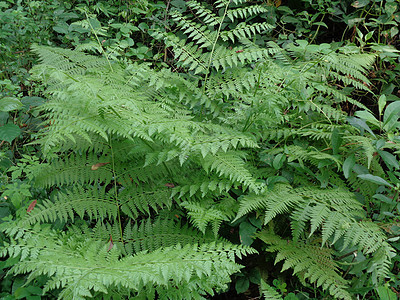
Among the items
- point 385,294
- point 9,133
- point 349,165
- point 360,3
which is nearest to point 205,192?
point 349,165

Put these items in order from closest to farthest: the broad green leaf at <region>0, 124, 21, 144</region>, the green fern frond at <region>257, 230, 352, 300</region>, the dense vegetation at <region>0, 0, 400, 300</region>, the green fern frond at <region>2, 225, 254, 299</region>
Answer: the green fern frond at <region>2, 225, 254, 299</region> → the dense vegetation at <region>0, 0, 400, 300</region> → the green fern frond at <region>257, 230, 352, 300</region> → the broad green leaf at <region>0, 124, 21, 144</region>

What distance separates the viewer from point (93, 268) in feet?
4.75

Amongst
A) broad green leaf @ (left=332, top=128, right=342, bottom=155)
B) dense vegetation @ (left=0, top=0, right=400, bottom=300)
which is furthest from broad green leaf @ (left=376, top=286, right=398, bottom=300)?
broad green leaf @ (left=332, top=128, right=342, bottom=155)

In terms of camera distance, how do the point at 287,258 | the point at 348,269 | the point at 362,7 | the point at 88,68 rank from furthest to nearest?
the point at 362,7
the point at 88,68
the point at 348,269
the point at 287,258

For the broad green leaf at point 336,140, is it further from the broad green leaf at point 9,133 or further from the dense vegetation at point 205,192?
the broad green leaf at point 9,133

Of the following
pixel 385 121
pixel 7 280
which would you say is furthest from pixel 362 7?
pixel 7 280

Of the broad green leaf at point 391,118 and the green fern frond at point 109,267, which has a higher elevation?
the broad green leaf at point 391,118

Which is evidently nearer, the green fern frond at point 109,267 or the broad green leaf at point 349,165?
the green fern frond at point 109,267

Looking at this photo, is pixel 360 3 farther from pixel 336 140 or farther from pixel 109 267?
pixel 109 267

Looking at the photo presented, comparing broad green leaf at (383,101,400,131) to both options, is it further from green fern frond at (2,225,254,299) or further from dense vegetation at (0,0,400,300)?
green fern frond at (2,225,254,299)

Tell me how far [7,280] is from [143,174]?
1025 millimetres

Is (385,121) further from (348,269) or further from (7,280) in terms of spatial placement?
(7,280)

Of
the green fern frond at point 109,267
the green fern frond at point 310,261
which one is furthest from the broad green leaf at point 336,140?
the green fern frond at point 109,267

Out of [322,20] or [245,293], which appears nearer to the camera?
[245,293]
